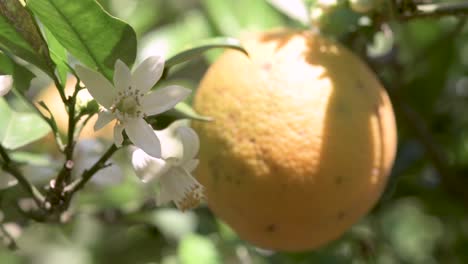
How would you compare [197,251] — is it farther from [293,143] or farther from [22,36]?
[22,36]

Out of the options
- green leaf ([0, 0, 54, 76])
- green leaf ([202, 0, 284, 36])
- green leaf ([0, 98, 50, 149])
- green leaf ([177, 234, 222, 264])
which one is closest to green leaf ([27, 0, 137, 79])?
green leaf ([0, 0, 54, 76])

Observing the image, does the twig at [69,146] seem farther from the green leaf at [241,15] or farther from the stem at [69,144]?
the green leaf at [241,15]

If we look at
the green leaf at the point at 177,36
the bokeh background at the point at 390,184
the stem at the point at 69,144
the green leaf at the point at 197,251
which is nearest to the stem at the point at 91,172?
the stem at the point at 69,144

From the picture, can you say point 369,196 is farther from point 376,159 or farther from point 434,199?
point 434,199

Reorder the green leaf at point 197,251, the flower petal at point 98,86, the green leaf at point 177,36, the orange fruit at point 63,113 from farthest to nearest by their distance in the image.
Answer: the green leaf at point 177,36
the orange fruit at point 63,113
the green leaf at point 197,251
the flower petal at point 98,86

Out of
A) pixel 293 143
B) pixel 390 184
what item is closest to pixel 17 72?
pixel 293 143

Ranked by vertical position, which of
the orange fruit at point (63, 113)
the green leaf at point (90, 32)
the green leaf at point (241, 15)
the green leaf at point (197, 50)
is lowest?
the orange fruit at point (63, 113)
